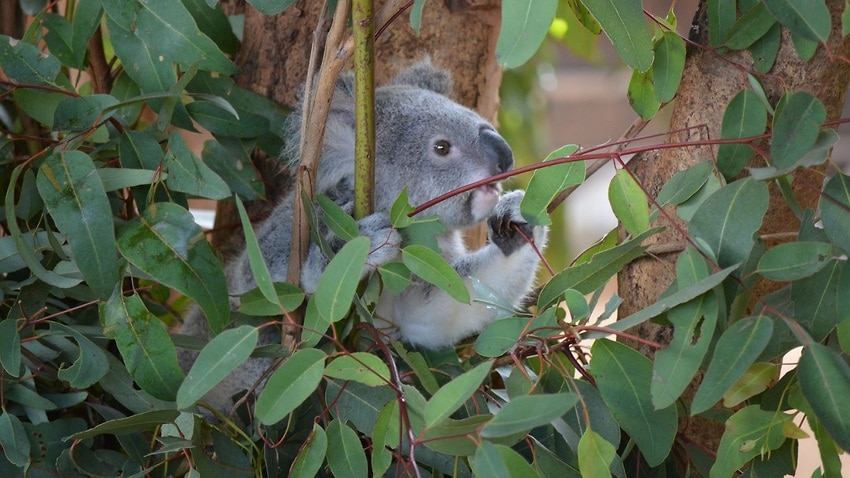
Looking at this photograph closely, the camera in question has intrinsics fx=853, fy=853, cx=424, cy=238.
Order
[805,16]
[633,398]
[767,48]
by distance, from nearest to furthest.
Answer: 1. [805,16]
2. [633,398]
3. [767,48]

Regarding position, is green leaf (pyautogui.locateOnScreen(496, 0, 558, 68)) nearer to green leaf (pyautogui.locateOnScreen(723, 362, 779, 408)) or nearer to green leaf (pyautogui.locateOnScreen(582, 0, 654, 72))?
green leaf (pyautogui.locateOnScreen(582, 0, 654, 72))

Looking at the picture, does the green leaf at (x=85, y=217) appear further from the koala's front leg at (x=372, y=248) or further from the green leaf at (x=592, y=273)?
the green leaf at (x=592, y=273)

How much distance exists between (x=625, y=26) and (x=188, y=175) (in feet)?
2.21

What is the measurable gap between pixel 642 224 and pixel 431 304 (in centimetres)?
80

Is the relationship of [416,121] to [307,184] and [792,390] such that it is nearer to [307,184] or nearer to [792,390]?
[307,184]

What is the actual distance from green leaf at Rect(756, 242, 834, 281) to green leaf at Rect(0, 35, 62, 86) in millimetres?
Result: 1164

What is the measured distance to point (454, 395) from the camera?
2.98ft

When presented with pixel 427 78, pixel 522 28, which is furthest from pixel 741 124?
pixel 427 78

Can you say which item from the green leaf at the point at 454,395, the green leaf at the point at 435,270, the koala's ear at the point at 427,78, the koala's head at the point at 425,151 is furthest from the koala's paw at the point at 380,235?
the koala's ear at the point at 427,78

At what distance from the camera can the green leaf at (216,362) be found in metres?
0.97

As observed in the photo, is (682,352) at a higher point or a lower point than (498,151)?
lower

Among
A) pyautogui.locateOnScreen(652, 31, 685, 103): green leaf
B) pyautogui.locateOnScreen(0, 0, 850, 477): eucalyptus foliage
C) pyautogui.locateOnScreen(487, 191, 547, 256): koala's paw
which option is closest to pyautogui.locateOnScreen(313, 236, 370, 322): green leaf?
pyautogui.locateOnScreen(0, 0, 850, 477): eucalyptus foliage

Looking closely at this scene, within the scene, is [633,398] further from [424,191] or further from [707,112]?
[424,191]

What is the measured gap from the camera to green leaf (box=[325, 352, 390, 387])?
1.07m
